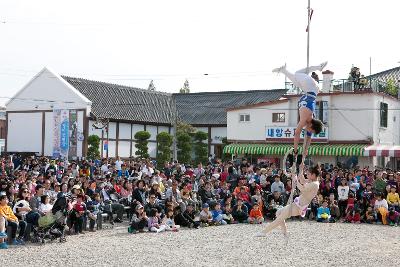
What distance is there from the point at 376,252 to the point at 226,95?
28.2m

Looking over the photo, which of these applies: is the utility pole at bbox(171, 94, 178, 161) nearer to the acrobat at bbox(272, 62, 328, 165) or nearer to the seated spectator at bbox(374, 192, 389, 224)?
the seated spectator at bbox(374, 192, 389, 224)

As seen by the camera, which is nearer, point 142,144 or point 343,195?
point 343,195

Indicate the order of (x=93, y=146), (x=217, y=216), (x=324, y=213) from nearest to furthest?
(x=217, y=216)
(x=324, y=213)
(x=93, y=146)

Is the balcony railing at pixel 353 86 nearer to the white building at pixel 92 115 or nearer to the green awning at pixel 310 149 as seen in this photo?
the green awning at pixel 310 149

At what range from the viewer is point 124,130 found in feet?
113

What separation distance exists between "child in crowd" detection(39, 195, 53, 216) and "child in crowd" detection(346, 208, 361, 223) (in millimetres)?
9188

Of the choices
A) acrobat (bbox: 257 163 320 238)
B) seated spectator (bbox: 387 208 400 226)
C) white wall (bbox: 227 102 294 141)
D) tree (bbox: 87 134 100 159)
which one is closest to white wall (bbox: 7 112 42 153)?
tree (bbox: 87 134 100 159)

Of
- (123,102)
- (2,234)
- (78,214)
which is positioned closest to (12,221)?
(2,234)

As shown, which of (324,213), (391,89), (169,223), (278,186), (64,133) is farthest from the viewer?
(64,133)

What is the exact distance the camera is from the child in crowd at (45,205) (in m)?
12.8

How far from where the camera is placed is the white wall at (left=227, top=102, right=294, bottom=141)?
29.7m

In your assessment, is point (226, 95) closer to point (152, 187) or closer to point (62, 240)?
point (152, 187)

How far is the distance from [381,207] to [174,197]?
616cm

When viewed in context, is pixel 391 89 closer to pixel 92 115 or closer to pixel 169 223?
pixel 92 115
